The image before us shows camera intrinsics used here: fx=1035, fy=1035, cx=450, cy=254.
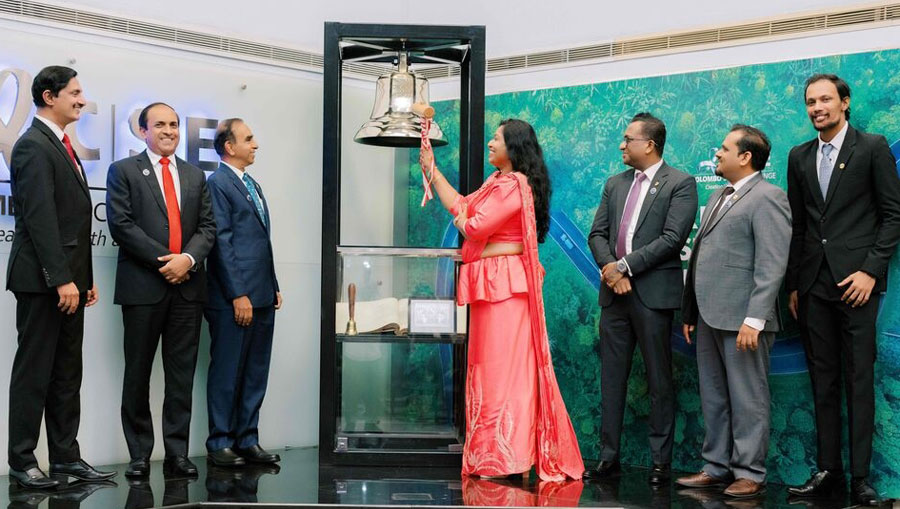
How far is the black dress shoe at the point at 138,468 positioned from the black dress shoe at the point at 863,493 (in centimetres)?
323

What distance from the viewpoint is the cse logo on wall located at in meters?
4.93

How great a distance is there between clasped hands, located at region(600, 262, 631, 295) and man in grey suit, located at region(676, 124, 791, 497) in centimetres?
35

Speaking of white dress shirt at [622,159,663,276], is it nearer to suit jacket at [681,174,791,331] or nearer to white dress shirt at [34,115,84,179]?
suit jacket at [681,174,791,331]

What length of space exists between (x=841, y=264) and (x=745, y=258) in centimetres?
41

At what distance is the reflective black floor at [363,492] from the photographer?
14.1 ft

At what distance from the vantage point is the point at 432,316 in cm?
529

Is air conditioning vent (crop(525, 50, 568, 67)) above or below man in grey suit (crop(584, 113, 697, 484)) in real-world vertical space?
above

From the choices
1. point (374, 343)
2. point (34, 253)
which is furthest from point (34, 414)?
point (374, 343)

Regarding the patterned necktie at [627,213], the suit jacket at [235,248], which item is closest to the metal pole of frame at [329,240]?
the suit jacket at [235,248]

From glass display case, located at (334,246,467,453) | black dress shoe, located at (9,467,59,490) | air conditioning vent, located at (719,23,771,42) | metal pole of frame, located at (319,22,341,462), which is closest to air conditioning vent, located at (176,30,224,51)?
metal pole of frame, located at (319,22,341,462)

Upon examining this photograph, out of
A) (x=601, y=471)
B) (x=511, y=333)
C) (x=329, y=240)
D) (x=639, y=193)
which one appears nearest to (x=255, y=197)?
(x=329, y=240)

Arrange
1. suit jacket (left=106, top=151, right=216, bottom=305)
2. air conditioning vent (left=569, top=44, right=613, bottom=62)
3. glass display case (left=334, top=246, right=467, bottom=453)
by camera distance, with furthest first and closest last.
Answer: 1. air conditioning vent (left=569, top=44, right=613, bottom=62)
2. glass display case (left=334, top=246, right=467, bottom=453)
3. suit jacket (left=106, top=151, right=216, bottom=305)

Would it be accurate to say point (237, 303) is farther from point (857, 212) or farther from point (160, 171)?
point (857, 212)

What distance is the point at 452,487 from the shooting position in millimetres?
4672
